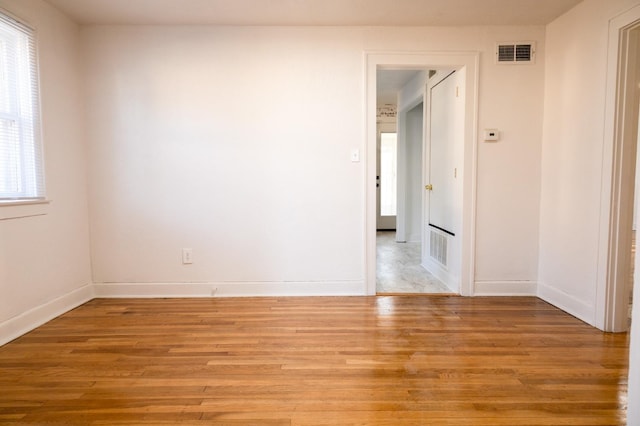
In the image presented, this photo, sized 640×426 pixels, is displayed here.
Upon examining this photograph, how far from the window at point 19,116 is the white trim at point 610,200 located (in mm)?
4043

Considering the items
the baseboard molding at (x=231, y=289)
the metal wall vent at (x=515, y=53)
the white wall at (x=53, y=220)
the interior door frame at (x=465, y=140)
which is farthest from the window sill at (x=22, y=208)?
the metal wall vent at (x=515, y=53)

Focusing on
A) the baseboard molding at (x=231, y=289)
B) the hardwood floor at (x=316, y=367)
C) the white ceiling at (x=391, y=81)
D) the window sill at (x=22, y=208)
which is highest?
the white ceiling at (x=391, y=81)

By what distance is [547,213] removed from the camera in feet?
10.7

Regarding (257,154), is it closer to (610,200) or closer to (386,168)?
(610,200)

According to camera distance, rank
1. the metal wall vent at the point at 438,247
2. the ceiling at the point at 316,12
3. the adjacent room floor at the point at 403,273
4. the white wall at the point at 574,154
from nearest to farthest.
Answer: the white wall at the point at 574,154, the ceiling at the point at 316,12, the adjacent room floor at the point at 403,273, the metal wall vent at the point at 438,247

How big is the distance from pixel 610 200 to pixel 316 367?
227cm

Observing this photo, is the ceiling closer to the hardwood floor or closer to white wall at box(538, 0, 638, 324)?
white wall at box(538, 0, 638, 324)

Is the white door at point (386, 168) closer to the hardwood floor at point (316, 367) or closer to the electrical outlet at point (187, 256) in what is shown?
the hardwood floor at point (316, 367)

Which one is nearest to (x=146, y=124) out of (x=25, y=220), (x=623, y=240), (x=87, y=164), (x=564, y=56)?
(x=87, y=164)

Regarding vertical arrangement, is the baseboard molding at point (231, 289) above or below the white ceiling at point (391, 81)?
below

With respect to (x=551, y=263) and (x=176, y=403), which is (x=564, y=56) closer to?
(x=551, y=263)

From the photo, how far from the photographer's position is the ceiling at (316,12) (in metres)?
2.84

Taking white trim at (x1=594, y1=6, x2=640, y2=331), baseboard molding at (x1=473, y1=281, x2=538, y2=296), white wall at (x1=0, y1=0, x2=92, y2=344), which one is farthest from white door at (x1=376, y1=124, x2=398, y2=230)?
white wall at (x1=0, y1=0, x2=92, y2=344)

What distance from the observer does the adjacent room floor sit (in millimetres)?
3682
